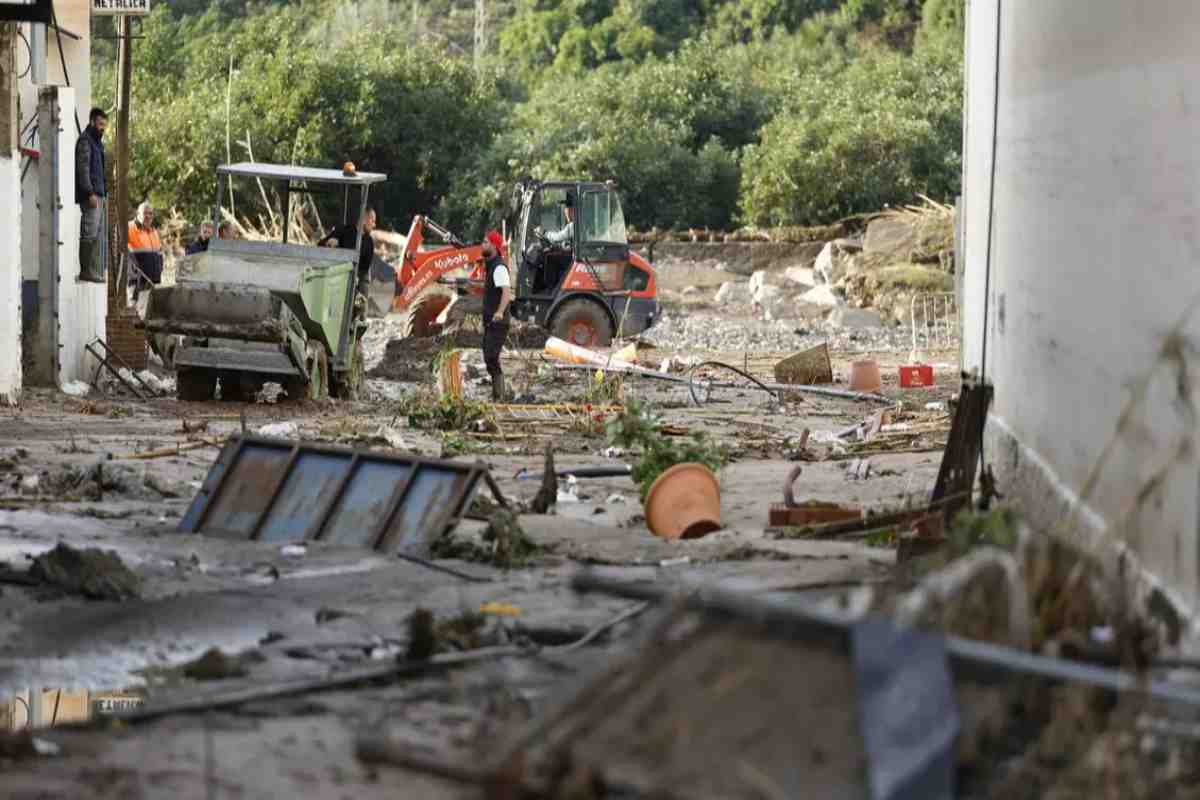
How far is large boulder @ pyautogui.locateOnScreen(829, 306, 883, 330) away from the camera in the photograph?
3494 centimetres

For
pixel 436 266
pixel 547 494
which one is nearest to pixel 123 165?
pixel 436 266

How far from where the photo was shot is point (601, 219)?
1144 inches

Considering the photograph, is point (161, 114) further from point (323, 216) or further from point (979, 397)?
point (979, 397)

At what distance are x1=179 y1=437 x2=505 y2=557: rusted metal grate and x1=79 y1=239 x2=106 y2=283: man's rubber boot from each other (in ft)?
31.8

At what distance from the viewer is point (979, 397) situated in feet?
37.0

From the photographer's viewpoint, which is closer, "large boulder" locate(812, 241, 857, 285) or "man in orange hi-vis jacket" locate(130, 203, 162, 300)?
"man in orange hi-vis jacket" locate(130, 203, 162, 300)

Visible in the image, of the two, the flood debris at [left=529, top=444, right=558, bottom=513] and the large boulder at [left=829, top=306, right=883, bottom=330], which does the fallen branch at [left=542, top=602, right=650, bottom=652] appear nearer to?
the flood debris at [left=529, top=444, right=558, bottom=513]

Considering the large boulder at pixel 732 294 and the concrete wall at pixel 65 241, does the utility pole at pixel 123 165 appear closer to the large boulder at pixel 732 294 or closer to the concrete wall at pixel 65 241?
the concrete wall at pixel 65 241

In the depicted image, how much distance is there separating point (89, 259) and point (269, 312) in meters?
3.44

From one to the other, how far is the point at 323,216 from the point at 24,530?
25.4 metres

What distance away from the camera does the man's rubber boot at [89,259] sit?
68.1 ft

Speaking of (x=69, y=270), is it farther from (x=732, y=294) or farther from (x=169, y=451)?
(x=732, y=294)

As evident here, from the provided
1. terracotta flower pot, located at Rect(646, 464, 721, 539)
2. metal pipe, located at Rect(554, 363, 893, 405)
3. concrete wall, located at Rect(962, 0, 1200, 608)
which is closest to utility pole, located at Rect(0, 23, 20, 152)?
metal pipe, located at Rect(554, 363, 893, 405)

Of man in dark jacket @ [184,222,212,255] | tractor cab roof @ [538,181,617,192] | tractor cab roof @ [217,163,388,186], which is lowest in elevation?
man in dark jacket @ [184,222,212,255]
